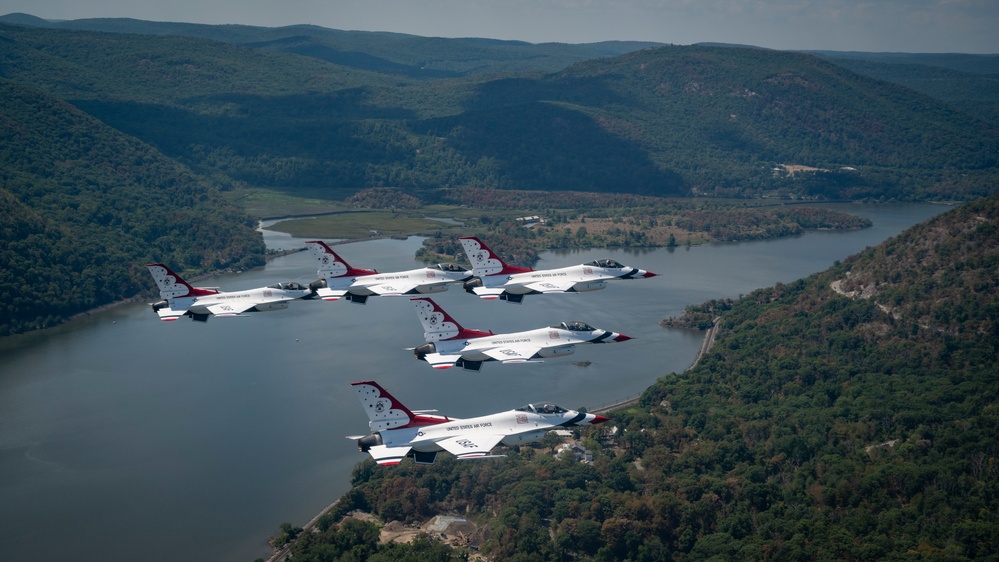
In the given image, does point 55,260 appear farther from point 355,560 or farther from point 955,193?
point 955,193

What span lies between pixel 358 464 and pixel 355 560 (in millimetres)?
11489

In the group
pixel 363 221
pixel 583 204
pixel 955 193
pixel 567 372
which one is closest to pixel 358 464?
pixel 567 372

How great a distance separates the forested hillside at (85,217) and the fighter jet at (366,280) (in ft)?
191

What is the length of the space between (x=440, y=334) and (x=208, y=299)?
394 inches

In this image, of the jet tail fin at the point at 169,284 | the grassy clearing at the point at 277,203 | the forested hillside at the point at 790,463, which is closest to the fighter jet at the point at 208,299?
the jet tail fin at the point at 169,284

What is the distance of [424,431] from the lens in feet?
129

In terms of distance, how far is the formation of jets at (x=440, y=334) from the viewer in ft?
128

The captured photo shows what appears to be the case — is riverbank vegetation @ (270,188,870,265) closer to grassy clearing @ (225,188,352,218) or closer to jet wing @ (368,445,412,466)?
grassy clearing @ (225,188,352,218)

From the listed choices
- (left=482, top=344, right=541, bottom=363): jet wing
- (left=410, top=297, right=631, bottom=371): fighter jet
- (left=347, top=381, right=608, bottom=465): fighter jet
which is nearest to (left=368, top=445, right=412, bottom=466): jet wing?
(left=347, top=381, right=608, bottom=465): fighter jet

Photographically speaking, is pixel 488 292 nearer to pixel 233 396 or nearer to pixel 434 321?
pixel 434 321

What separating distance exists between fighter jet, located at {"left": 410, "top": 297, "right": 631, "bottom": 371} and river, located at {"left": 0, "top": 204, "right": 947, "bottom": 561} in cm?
2028

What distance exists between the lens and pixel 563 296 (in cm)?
9562

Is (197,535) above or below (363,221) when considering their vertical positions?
below

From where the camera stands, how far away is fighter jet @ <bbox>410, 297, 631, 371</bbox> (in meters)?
39.2
